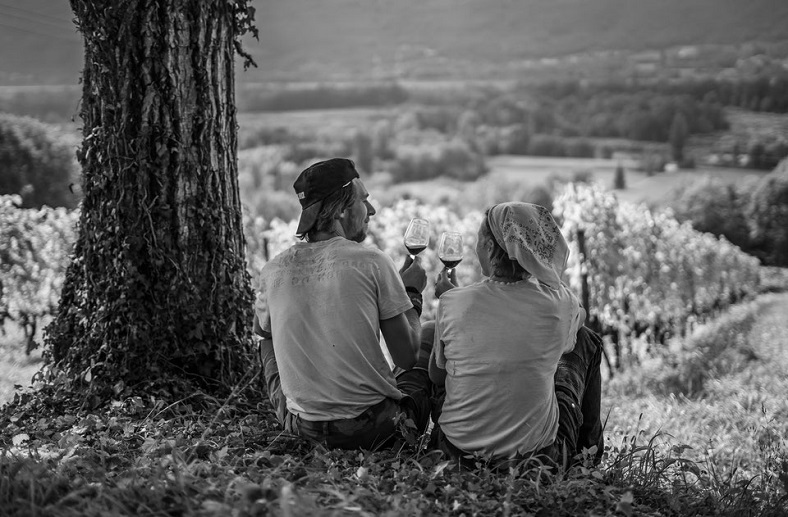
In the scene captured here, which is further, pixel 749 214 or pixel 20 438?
pixel 749 214

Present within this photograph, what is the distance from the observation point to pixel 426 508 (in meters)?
2.01

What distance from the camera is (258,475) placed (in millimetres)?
2227

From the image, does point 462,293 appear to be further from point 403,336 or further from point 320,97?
point 320,97

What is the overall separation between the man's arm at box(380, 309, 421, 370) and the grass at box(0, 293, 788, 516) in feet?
1.02

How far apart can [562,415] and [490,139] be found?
49.7 meters

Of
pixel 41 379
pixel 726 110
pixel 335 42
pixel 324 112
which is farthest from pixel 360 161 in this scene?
pixel 41 379

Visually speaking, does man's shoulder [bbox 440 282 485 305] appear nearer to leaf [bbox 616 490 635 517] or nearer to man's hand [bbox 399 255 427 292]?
man's hand [bbox 399 255 427 292]

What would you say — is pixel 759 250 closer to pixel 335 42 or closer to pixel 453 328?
pixel 453 328

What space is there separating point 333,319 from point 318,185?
18.7 inches

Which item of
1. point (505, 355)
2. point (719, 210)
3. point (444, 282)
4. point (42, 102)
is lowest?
point (719, 210)

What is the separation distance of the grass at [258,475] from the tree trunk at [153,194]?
202mm

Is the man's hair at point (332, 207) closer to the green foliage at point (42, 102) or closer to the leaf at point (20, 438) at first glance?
the leaf at point (20, 438)

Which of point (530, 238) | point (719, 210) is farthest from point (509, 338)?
point (719, 210)

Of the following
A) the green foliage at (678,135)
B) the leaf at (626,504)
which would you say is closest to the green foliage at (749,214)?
the green foliage at (678,135)
